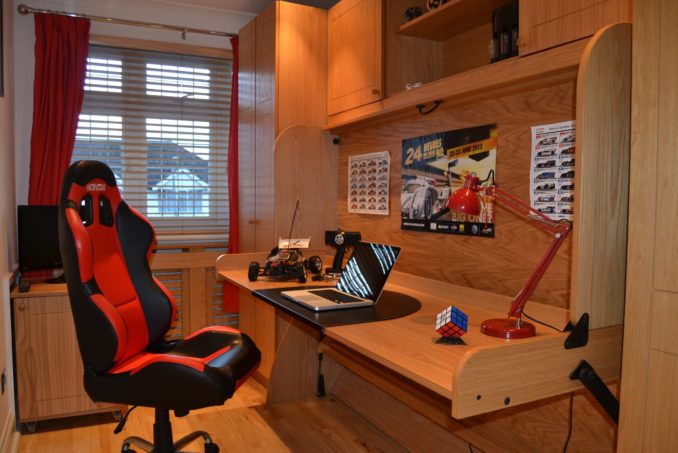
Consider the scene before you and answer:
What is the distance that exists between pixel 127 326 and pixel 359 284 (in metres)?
0.91

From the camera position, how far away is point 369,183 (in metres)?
2.89

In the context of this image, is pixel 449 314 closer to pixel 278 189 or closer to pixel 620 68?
pixel 620 68

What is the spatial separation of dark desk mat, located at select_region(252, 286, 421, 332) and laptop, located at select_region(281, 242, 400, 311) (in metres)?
0.03

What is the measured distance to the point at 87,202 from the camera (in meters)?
1.96

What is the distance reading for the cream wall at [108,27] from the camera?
3.22 m

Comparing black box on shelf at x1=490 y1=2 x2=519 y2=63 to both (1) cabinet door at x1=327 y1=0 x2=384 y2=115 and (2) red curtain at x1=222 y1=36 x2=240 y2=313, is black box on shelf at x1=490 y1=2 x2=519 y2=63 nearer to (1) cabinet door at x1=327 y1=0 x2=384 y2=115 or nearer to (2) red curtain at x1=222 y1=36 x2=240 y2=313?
(1) cabinet door at x1=327 y1=0 x2=384 y2=115

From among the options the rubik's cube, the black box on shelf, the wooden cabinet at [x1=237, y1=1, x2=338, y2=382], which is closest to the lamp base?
the rubik's cube

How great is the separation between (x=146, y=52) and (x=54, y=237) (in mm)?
1478

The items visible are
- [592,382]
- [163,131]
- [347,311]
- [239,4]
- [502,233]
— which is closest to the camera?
[592,382]

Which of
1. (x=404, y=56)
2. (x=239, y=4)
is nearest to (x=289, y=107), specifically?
(x=404, y=56)

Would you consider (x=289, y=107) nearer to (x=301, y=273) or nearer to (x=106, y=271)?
(x=301, y=273)

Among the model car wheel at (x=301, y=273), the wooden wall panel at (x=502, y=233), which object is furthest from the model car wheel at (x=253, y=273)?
the wooden wall panel at (x=502, y=233)

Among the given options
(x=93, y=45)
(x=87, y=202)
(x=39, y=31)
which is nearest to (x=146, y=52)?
(x=93, y=45)

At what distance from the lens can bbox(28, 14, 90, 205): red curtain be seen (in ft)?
10.4
